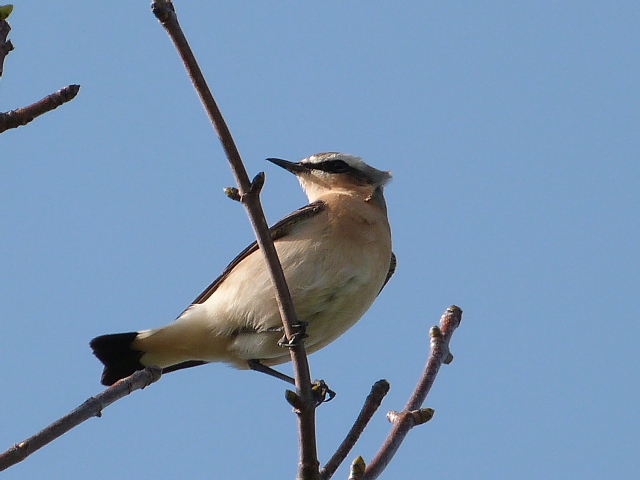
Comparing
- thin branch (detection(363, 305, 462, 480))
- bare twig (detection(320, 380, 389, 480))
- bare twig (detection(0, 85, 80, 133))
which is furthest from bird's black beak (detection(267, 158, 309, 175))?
bare twig (detection(0, 85, 80, 133))

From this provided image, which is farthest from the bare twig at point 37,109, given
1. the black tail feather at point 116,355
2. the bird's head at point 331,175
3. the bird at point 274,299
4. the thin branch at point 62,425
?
the bird's head at point 331,175

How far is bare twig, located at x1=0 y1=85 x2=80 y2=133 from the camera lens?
11.4ft

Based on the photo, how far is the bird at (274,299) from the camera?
671 centimetres

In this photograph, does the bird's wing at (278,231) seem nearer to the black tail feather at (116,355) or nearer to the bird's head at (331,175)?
the black tail feather at (116,355)

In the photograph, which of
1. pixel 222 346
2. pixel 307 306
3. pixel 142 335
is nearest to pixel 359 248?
pixel 307 306

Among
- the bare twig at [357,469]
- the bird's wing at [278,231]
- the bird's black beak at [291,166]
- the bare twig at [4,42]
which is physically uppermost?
the bird's black beak at [291,166]

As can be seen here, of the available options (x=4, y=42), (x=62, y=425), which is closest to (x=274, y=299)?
(x=62, y=425)

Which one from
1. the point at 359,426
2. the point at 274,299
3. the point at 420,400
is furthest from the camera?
the point at 274,299

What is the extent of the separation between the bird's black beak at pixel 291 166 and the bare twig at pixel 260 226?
14.3 feet

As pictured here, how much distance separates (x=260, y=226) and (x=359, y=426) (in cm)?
135

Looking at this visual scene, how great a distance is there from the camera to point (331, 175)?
28.6 feet

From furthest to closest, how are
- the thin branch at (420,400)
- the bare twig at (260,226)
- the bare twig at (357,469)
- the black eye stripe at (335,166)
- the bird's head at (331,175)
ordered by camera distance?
the black eye stripe at (335,166) < the bird's head at (331,175) < the thin branch at (420,400) < the bare twig at (357,469) < the bare twig at (260,226)

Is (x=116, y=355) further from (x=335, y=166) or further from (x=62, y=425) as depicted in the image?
(x=62, y=425)

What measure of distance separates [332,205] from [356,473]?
11.6ft
